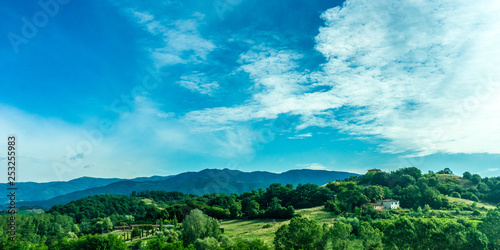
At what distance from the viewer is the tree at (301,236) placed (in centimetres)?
5359

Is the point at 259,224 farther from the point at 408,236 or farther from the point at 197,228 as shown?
the point at 408,236

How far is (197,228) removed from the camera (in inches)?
2825

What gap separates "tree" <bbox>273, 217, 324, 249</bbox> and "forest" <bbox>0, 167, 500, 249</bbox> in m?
0.09

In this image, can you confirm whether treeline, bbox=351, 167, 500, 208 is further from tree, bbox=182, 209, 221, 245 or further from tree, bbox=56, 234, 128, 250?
tree, bbox=56, 234, 128, 250

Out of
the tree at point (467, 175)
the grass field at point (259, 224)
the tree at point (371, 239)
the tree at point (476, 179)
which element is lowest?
the grass field at point (259, 224)

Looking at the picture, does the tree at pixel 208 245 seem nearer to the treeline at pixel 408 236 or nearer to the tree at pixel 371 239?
the treeline at pixel 408 236

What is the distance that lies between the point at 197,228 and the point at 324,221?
37842 millimetres

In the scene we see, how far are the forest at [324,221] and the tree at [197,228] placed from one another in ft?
0.73

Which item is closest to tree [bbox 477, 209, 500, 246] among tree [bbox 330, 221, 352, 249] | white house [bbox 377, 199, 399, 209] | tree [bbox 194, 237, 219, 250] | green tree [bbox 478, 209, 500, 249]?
green tree [bbox 478, 209, 500, 249]

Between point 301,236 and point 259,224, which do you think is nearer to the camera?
point 301,236

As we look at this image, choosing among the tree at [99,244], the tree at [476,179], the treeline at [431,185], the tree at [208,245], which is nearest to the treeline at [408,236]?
the tree at [208,245]

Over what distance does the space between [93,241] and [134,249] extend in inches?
362

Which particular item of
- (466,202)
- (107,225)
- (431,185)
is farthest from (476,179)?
(107,225)

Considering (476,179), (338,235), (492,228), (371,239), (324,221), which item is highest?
(476,179)
